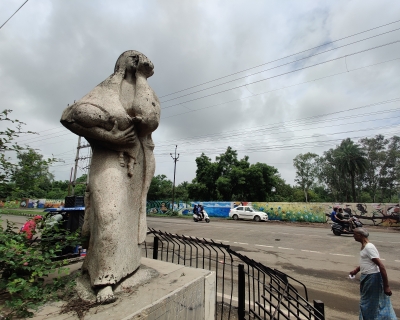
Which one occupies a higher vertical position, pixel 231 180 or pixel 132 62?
pixel 231 180

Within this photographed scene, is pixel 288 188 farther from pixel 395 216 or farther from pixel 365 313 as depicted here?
pixel 365 313

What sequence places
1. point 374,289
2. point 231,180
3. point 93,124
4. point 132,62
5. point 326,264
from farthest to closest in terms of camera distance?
1. point 231,180
2. point 326,264
3. point 374,289
4. point 132,62
5. point 93,124

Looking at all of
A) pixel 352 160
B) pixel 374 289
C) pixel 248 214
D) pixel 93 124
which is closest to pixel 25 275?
pixel 93 124

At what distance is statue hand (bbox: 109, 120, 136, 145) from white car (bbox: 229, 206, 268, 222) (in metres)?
20.1

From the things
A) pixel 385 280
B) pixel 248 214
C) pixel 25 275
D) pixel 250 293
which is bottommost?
pixel 250 293

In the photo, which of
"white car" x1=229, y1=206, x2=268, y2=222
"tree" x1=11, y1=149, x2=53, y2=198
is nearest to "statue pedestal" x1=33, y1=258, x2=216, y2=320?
"tree" x1=11, y1=149, x2=53, y2=198

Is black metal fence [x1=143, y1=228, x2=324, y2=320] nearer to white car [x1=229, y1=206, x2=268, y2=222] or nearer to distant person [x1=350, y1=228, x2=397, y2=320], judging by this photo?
distant person [x1=350, y1=228, x2=397, y2=320]

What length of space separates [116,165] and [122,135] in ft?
0.99

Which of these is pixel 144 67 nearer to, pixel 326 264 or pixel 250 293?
pixel 250 293

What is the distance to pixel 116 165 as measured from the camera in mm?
2428

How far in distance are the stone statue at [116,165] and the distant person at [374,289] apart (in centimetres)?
289

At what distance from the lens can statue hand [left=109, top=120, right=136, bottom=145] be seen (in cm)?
235

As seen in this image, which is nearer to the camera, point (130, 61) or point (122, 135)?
point (122, 135)

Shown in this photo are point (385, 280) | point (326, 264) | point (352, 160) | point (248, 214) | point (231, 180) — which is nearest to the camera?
point (385, 280)
